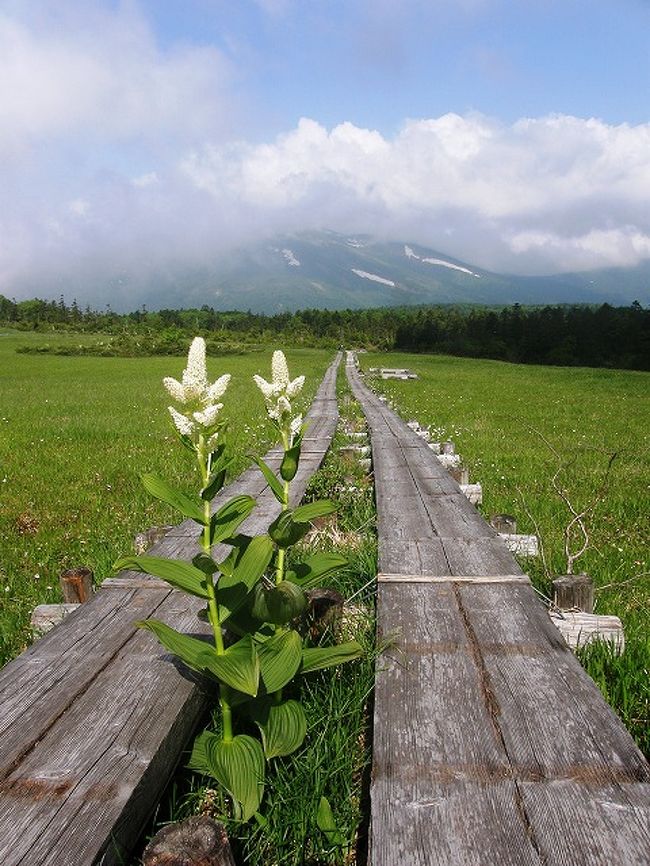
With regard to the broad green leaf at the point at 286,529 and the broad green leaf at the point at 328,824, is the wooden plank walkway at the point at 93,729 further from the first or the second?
the broad green leaf at the point at 286,529

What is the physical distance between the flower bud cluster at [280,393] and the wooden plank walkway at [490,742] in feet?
3.78

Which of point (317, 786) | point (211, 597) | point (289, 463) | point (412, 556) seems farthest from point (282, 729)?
point (412, 556)

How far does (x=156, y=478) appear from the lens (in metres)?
2.21

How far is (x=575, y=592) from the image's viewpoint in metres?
3.66

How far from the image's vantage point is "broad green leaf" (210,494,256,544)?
227cm

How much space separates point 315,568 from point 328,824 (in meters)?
0.94

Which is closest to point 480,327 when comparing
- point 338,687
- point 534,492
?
point 534,492

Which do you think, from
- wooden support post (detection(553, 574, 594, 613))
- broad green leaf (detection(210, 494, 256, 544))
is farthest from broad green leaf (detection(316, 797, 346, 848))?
wooden support post (detection(553, 574, 594, 613))

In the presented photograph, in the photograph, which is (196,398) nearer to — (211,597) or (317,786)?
(211,597)

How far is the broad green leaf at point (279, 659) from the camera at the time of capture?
7.40 feet

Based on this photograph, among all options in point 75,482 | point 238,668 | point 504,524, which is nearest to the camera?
point 238,668

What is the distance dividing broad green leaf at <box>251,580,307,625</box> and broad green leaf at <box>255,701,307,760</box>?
Result: 37cm

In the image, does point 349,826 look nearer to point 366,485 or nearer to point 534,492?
point 366,485

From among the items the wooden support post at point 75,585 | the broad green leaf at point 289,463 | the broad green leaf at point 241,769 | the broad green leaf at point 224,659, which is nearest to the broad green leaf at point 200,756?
the broad green leaf at point 241,769
